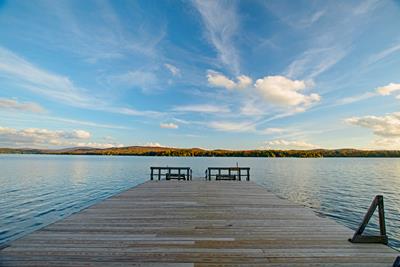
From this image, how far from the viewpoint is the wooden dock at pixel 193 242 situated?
2.79 m

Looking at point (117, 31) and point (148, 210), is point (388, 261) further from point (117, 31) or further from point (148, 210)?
point (117, 31)

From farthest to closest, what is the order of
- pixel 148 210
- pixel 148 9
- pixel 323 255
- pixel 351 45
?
pixel 351 45
pixel 148 9
pixel 148 210
pixel 323 255

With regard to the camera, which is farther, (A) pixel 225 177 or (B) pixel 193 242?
(A) pixel 225 177

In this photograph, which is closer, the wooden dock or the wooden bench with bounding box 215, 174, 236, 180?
the wooden dock

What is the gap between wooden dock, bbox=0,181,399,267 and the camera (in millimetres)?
2795

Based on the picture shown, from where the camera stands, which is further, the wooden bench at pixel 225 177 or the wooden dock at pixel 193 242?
the wooden bench at pixel 225 177

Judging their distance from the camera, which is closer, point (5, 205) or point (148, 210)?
point (148, 210)

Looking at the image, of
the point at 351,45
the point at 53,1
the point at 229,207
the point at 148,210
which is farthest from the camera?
the point at 351,45

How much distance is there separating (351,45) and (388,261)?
14100mm

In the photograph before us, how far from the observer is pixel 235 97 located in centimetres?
2702

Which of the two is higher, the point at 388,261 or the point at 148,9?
the point at 148,9

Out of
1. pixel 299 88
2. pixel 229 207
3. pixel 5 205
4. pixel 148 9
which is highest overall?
pixel 148 9

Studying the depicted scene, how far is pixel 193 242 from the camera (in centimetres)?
Answer: 340

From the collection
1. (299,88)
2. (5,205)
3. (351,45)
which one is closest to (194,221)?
(5,205)
